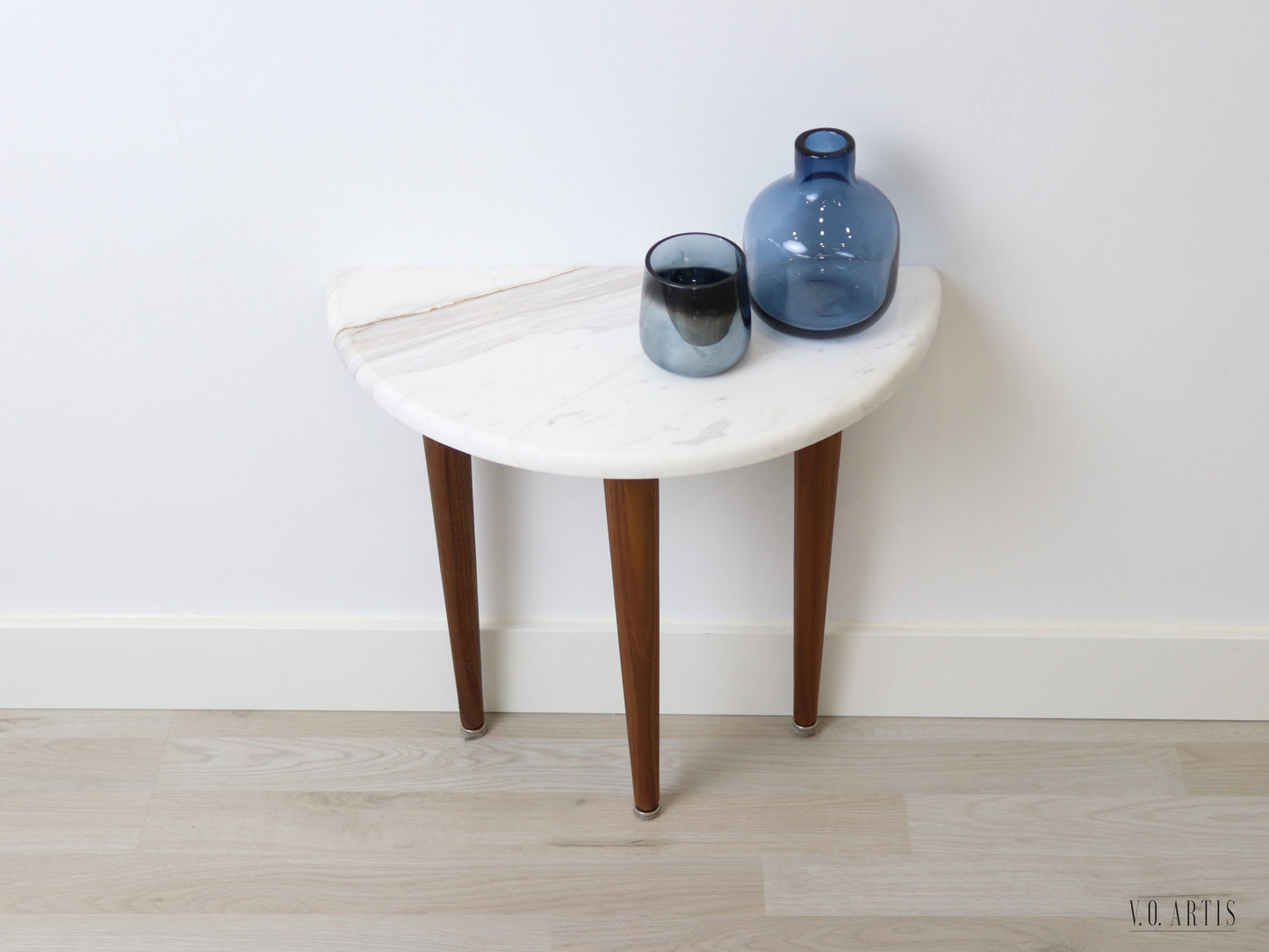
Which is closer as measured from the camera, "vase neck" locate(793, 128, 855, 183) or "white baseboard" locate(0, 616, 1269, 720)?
"vase neck" locate(793, 128, 855, 183)

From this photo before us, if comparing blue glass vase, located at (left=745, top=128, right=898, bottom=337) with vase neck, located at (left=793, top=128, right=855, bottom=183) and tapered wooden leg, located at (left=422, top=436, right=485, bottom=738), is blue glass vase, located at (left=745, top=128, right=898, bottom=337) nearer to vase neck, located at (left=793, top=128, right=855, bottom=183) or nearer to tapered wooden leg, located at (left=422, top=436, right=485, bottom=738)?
vase neck, located at (left=793, top=128, right=855, bottom=183)

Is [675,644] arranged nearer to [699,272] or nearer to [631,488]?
[631,488]

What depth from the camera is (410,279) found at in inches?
47.2

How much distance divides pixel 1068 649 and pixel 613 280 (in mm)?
785

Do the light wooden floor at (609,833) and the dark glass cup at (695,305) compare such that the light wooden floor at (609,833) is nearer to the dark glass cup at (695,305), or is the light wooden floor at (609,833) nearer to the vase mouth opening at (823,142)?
the dark glass cup at (695,305)

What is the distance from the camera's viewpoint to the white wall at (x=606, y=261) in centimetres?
109

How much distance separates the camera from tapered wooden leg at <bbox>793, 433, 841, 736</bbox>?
48.8 inches

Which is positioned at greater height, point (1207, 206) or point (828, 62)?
point (828, 62)

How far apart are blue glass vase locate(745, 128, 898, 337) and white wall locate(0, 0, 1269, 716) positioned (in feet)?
0.31

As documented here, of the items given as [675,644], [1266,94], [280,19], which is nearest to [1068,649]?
[675,644]

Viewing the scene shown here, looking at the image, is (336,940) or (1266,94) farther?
(336,940)

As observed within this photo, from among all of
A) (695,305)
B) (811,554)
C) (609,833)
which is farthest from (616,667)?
(695,305)

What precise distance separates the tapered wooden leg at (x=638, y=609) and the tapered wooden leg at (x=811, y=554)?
214 millimetres

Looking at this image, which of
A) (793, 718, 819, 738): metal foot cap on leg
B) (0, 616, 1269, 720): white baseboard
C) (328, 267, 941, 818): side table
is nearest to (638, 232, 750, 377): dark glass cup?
(328, 267, 941, 818): side table
